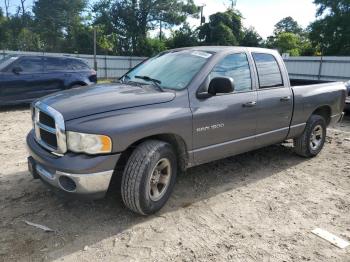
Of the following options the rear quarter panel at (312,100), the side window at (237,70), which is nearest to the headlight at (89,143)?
the side window at (237,70)

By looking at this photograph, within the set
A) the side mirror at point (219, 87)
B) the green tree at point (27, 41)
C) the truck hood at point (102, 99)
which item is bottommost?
the truck hood at point (102, 99)

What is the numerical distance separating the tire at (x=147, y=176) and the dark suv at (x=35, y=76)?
761cm

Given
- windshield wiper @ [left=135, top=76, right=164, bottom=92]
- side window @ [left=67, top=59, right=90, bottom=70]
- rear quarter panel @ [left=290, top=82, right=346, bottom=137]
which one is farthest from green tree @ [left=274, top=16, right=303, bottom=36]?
windshield wiper @ [left=135, top=76, right=164, bottom=92]

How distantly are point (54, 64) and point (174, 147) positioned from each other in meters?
8.12

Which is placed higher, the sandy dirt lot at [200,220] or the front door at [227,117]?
the front door at [227,117]

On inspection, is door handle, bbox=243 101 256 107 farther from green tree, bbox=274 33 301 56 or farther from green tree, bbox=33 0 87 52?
green tree, bbox=274 33 301 56

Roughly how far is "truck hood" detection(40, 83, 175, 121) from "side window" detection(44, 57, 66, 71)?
7296 millimetres

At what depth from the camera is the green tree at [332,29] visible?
3416cm

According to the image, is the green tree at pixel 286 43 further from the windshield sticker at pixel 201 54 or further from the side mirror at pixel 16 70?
the windshield sticker at pixel 201 54

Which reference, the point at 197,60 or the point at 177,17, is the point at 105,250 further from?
the point at 177,17

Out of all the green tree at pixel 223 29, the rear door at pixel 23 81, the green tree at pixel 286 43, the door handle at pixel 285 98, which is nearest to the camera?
the door handle at pixel 285 98

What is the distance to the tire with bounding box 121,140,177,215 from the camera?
337 cm

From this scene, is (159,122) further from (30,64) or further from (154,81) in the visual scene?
(30,64)

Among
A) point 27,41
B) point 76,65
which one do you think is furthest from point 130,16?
point 76,65
